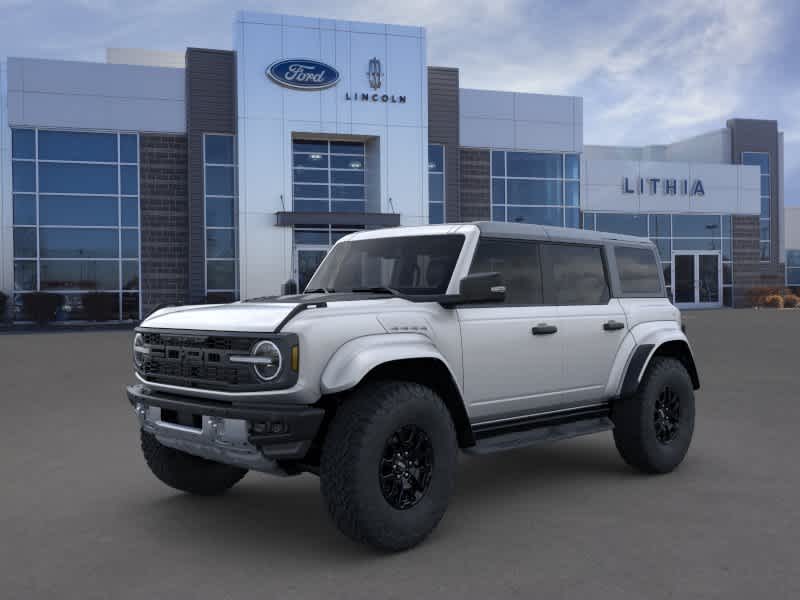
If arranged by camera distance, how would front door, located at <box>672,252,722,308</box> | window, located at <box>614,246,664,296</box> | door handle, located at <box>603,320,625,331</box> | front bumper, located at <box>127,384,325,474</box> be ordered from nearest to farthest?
front bumper, located at <box>127,384,325,474</box> → door handle, located at <box>603,320,625,331</box> → window, located at <box>614,246,664,296</box> → front door, located at <box>672,252,722,308</box>

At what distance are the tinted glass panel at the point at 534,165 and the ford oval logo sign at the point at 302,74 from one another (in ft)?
30.1

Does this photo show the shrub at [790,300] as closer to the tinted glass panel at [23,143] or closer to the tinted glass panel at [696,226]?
the tinted glass panel at [696,226]

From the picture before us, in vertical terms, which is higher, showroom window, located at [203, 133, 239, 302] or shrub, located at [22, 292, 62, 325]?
showroom window, located at [203, 133, 239, 302]

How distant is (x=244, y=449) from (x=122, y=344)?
17.4 meters

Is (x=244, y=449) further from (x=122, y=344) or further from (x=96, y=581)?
(x=122, y=344)

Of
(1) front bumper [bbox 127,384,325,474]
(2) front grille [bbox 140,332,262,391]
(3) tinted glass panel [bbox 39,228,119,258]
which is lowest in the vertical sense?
(1) front bumper [bbox 127,384,325,474]

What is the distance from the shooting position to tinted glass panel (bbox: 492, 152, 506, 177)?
3488 cm

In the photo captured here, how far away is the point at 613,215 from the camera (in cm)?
3919

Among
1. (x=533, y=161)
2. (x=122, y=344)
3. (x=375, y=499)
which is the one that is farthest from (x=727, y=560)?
(x=533, y=161)

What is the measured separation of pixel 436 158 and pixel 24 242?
53.6ft

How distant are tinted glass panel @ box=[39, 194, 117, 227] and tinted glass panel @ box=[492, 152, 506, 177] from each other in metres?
15.7

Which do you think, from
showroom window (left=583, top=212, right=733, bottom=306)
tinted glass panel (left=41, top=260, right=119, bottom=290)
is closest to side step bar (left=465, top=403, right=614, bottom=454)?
tinted glass panel (left=41, top=260, right=119, bottom=290)

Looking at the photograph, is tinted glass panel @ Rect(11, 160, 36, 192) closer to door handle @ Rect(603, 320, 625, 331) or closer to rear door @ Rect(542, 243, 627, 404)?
rear door @ Rect(542, 243, 627, 404)

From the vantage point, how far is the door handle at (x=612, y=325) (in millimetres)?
6160
